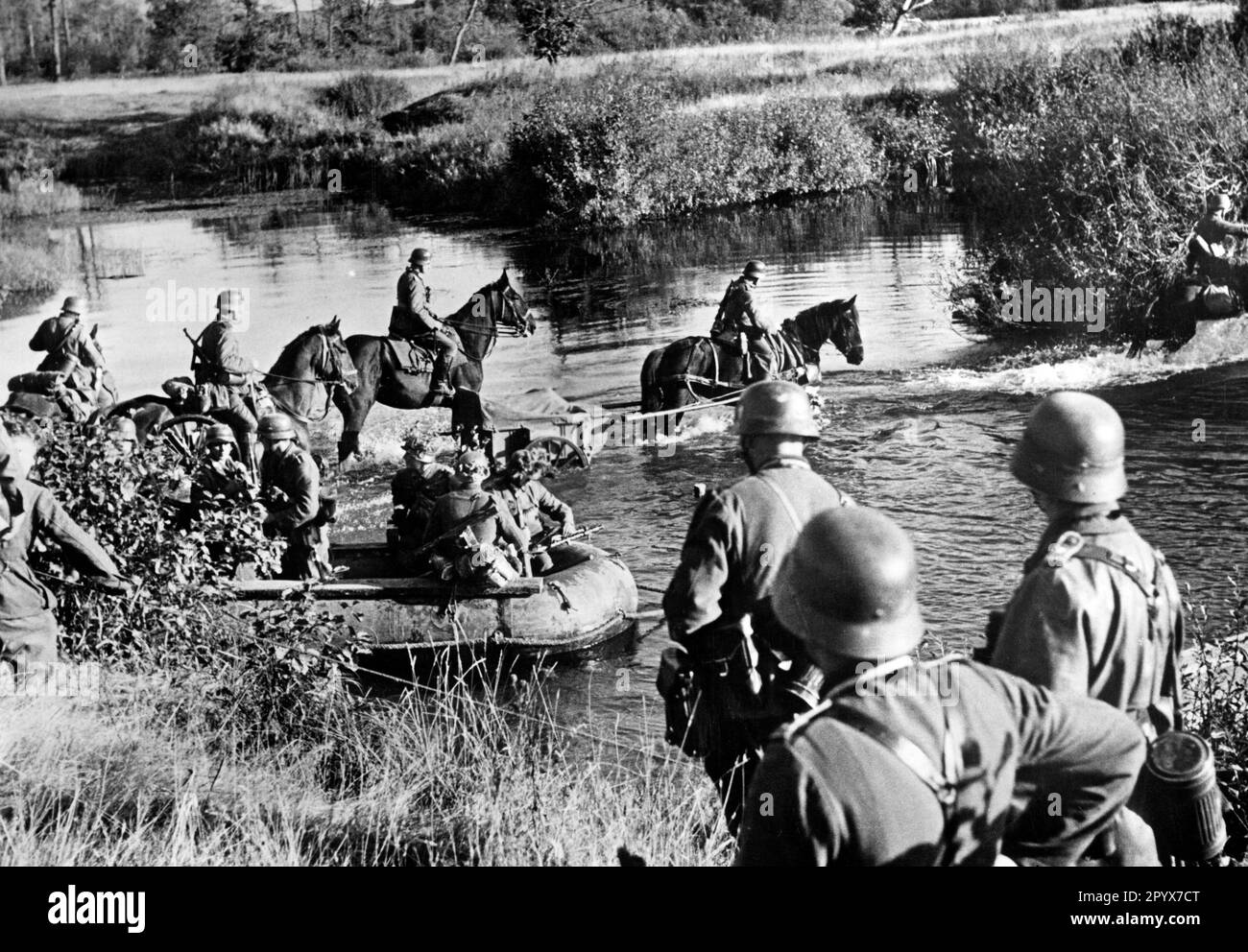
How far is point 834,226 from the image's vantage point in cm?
1096

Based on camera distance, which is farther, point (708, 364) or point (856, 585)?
point (708, 364)

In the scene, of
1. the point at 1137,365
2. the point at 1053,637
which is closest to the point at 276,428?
the point at 1137,365

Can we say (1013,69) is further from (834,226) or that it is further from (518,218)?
(518,218)

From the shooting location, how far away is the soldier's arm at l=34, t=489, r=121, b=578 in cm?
512

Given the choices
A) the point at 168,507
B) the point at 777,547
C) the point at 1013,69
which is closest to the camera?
the point at 777,547

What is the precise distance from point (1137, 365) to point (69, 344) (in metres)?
8.03

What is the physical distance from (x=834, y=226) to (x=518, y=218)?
2.58m

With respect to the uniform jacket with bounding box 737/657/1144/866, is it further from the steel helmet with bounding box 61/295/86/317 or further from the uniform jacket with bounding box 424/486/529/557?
the steel helmet with bounding box 61/295/86/317

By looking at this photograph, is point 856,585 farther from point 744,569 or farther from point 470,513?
point 470,513

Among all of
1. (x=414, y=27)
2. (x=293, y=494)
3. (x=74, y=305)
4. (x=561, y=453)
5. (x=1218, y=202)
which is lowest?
(x=561, y=453)

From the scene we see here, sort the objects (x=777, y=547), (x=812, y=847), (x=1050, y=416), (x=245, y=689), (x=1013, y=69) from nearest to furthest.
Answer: (x=812, y=847), (x=1050, y=416), (x=777, y=547), (x=245, y=689), (x=1013, y=69)

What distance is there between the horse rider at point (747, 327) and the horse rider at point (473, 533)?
4.31 meters

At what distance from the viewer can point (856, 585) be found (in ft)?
7.59

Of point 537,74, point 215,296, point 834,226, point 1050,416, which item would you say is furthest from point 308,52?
point 1050,416
